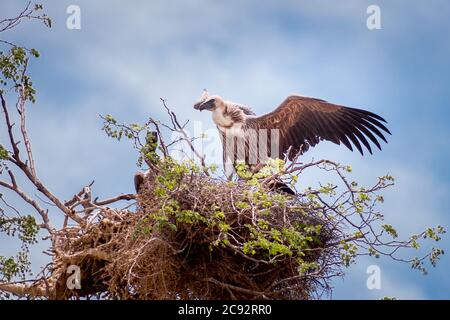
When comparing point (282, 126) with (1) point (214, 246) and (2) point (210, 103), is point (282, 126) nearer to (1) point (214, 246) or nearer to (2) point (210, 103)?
(2) point (210, 103)

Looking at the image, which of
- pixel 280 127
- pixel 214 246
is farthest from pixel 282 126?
pixel 214 246

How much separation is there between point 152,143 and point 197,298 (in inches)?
65.6

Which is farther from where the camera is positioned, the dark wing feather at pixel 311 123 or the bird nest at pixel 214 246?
the dark wing feather at pixel 311 123

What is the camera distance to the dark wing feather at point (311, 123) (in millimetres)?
12598

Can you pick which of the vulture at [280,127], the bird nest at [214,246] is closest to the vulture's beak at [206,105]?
the vulture at [280,127]

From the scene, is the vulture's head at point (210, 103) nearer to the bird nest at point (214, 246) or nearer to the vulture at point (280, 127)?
the vulture at point (280, 127)

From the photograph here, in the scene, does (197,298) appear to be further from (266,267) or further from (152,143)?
(152,143)

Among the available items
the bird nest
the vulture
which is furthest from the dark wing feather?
the bird nest

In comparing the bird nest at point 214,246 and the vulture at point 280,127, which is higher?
the vulture at point 280,127

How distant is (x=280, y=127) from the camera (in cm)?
1281

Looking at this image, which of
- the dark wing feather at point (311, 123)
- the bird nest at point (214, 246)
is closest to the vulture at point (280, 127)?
the dark wing feather at point (311, 123)

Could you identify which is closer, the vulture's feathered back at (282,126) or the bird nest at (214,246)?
the bird nest at (214,246)

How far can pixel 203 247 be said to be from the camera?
32.3 ft
